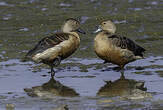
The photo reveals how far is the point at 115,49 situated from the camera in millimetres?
11039

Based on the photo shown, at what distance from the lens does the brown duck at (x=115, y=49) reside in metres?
11.0

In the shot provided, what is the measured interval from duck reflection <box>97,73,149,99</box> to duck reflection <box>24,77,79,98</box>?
0.54m

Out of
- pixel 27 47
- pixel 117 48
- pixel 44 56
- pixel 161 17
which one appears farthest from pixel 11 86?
pixel 161 17

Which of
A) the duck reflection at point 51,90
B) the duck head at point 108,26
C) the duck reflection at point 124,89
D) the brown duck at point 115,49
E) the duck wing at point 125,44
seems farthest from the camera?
the duck head at point 108,26

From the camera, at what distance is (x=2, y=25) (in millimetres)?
15977

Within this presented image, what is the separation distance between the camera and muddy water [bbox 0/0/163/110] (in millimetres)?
8656

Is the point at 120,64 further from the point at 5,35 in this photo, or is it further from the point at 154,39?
the point at 5,35

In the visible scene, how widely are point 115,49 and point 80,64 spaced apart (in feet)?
3.46

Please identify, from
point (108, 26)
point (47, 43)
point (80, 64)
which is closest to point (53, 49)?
point (47, 43)

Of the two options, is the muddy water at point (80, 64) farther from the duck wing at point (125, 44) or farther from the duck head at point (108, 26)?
the duck head at point (108, 26)

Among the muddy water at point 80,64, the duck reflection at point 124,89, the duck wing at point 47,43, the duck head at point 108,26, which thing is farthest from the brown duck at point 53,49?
the duck reflection at point 124,89

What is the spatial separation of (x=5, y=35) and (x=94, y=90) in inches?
233

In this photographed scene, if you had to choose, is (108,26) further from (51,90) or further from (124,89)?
(51,90)

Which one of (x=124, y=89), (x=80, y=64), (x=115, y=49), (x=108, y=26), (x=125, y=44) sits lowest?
(x=124, y=89)
